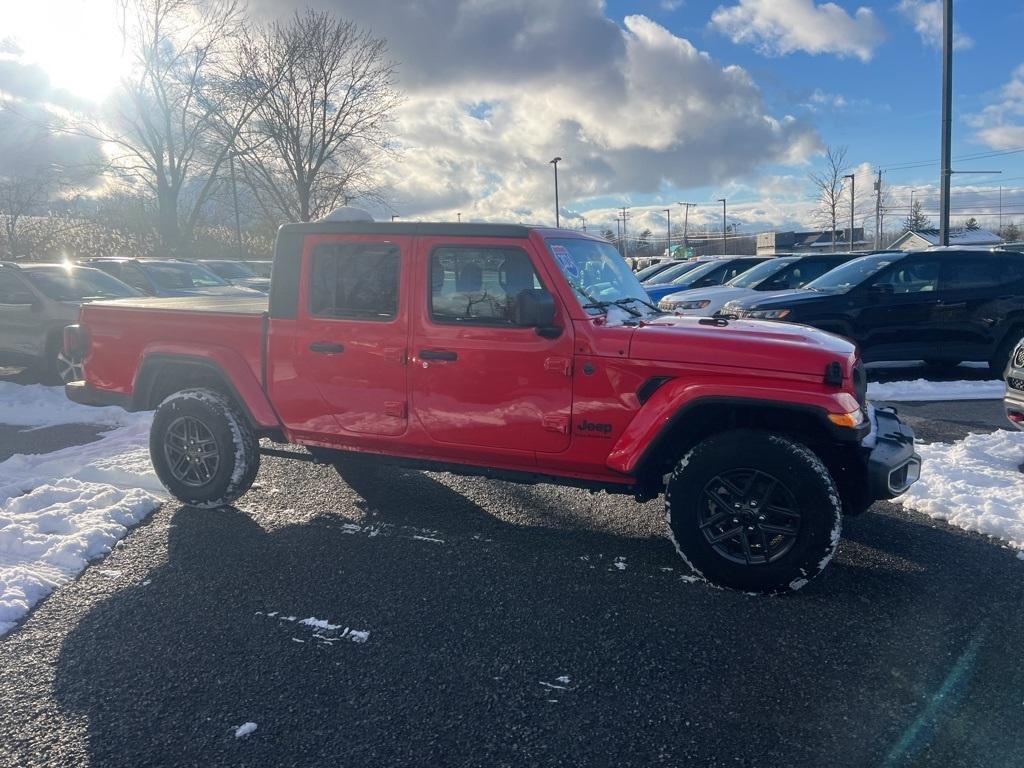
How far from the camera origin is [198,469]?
4918mm

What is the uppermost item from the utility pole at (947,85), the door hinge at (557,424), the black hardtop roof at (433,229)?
the utility pole at (947,85)

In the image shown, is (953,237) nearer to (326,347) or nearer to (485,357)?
(485,357)

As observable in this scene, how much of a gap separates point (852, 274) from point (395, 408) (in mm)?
7680

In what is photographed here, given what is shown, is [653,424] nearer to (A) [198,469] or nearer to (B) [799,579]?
(B) [799,579]

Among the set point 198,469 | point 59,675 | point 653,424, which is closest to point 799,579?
point 653,424

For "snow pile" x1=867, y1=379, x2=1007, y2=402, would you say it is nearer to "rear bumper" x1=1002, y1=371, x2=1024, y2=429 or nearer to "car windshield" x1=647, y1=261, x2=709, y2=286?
"rear bumper" x1=1002, y1=371, x2=1024, y2=429

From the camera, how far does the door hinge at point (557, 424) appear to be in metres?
4.00

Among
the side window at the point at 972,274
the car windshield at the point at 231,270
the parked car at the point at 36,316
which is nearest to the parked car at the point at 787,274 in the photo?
the side window at the point at 972,274

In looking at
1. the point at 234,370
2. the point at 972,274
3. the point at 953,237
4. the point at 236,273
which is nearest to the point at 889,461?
the point at 234,370

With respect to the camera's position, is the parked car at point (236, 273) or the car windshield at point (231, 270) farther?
the car windshield at point (231, 270)

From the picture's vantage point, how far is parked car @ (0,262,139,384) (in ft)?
30.9

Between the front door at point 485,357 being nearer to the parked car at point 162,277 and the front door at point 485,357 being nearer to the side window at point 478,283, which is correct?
the side window at point 478,283

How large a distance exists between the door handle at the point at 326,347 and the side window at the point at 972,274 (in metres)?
8.08

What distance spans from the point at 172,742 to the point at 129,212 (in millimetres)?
41701
